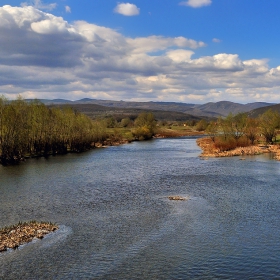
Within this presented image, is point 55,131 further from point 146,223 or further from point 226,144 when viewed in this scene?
point 146,223

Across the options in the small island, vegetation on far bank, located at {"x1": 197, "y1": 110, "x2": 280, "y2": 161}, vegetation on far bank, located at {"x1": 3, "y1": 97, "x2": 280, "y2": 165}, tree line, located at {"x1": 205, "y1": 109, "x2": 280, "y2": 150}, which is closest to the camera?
the small island

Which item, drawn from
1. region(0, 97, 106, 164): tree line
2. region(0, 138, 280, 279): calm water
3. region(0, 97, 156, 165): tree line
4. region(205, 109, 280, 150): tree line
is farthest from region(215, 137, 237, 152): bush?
region(0, 97, 106, 164): tree line

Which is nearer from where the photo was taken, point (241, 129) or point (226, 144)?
point (226, 144)

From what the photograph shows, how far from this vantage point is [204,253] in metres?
21.3

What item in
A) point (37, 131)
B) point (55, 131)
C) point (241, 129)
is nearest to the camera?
point (37, 131)

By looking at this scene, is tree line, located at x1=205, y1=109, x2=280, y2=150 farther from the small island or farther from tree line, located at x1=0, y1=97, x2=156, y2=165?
the small island

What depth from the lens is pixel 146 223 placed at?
27.2m

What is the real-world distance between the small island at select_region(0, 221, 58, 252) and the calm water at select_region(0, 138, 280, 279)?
69 centimetres

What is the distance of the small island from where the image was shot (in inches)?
867

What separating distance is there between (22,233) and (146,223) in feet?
30.3

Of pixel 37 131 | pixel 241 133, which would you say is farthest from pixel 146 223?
pixel 241 133

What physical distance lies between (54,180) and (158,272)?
98.3ft

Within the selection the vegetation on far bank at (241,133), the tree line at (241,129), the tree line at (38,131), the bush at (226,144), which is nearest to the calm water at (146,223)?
the tree line at (38,131)

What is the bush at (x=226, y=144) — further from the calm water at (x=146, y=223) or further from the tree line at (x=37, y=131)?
the tree line at (x=37, y=131)
